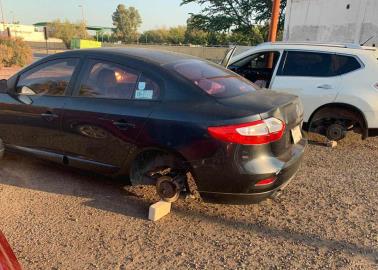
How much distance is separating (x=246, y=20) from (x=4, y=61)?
21.1 m

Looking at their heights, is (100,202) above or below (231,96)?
below

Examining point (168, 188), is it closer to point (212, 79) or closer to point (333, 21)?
point (212, 79)

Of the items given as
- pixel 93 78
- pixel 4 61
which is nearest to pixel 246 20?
pixel 4 61

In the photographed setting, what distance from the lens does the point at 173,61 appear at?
4.07 m

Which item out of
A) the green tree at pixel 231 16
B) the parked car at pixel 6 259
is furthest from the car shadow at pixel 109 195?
the green tree at pixel 231 16

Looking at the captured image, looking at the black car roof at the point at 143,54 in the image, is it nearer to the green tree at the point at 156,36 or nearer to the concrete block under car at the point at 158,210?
the concrete block under car at the point at 158,210

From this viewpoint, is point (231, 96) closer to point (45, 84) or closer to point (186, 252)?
point (186, 252)

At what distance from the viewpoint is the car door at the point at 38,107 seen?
14.0 feet

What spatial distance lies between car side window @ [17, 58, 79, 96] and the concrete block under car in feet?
5.58

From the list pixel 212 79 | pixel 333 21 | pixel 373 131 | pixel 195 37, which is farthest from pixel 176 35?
pixel 212 79

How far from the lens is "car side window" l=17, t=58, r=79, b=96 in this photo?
431 centimetres

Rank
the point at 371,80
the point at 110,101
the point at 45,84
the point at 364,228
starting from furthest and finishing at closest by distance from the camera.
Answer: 1. the point at 371,80
2. the point at 45,84
3. the point at 110,101
4. the point at 364,228

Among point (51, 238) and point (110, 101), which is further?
point (110, 101)

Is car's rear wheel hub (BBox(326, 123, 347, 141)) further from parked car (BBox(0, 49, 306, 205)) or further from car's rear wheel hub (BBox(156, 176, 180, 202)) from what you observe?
car's rear wheel hub (BBox(156, 176, 180, 202))
